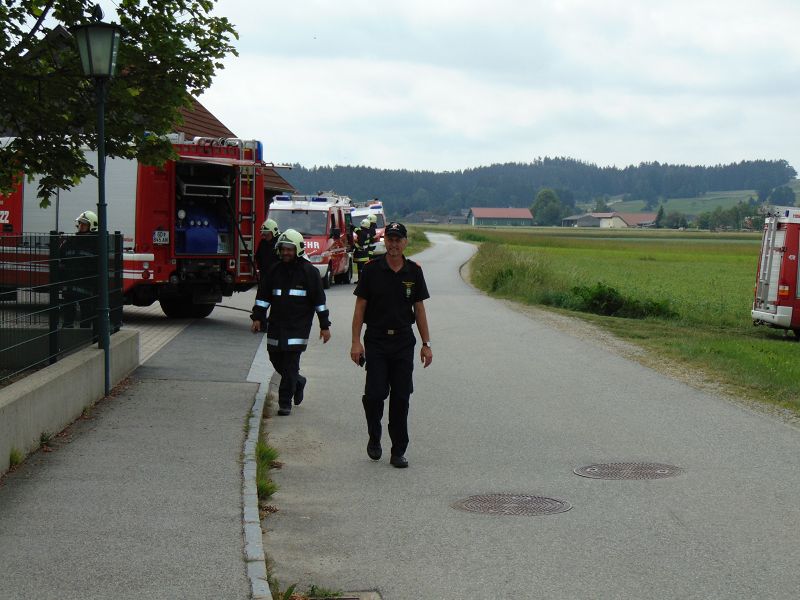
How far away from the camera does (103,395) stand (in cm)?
1074

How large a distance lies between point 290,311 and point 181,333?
6.96m

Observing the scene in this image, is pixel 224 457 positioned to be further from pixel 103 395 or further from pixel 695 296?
pixel 695 296

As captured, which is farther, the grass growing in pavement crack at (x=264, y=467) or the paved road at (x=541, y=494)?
the grass growing in pavement crack at (x=264, y=467)

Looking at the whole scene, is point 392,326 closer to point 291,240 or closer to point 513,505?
point 513,505

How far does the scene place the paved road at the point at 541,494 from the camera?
582 cm

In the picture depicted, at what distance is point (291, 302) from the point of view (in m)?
10.6

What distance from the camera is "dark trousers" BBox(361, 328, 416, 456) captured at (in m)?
8.63

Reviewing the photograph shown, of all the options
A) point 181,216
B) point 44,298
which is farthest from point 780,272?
point 44,298

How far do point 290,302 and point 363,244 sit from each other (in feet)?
72.0

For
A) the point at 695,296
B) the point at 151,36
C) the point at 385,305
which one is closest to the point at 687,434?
the point at 385,305

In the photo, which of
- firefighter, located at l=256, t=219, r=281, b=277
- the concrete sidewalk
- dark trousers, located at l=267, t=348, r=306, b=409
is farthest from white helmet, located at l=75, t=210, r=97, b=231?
dark trousers, located at l=267, t=348, r=306, b=409

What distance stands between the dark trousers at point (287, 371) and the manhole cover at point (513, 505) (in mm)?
3532

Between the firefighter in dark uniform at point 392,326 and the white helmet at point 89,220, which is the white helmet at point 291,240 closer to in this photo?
the firefighter in dark uniform at point 392,326

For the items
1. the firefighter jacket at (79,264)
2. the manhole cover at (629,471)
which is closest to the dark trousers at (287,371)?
the firefighter jacket at (79,264)
